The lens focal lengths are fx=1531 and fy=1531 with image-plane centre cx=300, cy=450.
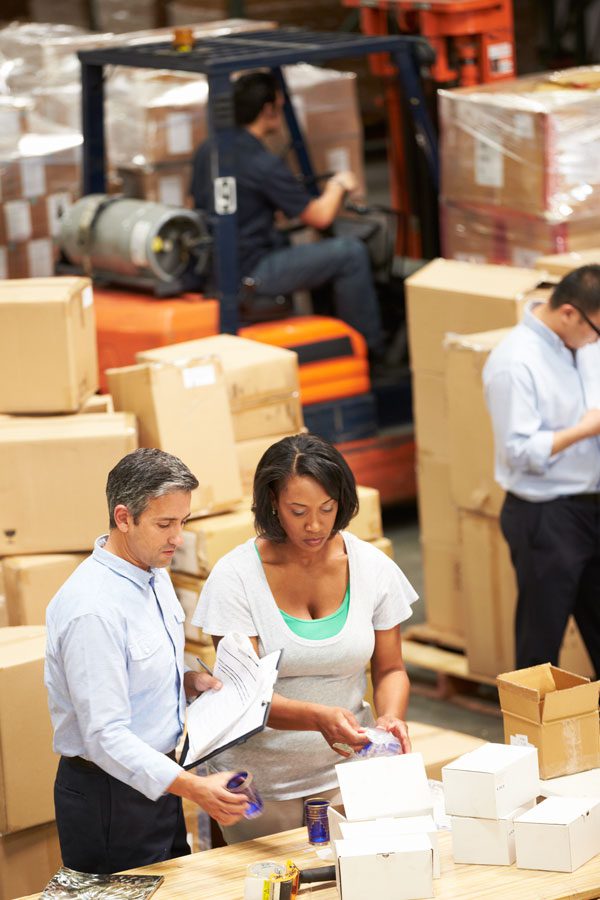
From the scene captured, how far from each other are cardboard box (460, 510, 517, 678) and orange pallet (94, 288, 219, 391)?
162cm

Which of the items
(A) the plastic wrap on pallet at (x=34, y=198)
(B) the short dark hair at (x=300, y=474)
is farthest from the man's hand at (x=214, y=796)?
(A) the plastic wrap on pallet at (x=34, y=198)

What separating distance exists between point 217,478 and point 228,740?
209 cm

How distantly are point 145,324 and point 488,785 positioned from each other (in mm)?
4003

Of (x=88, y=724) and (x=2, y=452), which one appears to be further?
(x=2, y=452)

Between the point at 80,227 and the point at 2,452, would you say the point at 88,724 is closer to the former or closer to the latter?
the point at 2,452

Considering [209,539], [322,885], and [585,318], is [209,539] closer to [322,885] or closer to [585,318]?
[585,318]

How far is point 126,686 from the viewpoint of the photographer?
135 inches

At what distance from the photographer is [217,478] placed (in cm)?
546

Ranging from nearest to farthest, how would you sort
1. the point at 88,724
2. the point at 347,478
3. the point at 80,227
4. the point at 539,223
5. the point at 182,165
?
1. the point at 88,724
2. the point at 347,478
3. the point at 539,223
4. the point at 80,227
5. the point at 182,165

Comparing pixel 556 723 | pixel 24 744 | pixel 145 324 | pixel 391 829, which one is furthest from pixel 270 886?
pixel 145 324

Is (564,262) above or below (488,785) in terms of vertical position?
above

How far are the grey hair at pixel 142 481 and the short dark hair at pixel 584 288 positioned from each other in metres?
2.00

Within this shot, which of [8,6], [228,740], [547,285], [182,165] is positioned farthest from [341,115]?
[8,6]

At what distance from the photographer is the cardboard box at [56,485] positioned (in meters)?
5.21
